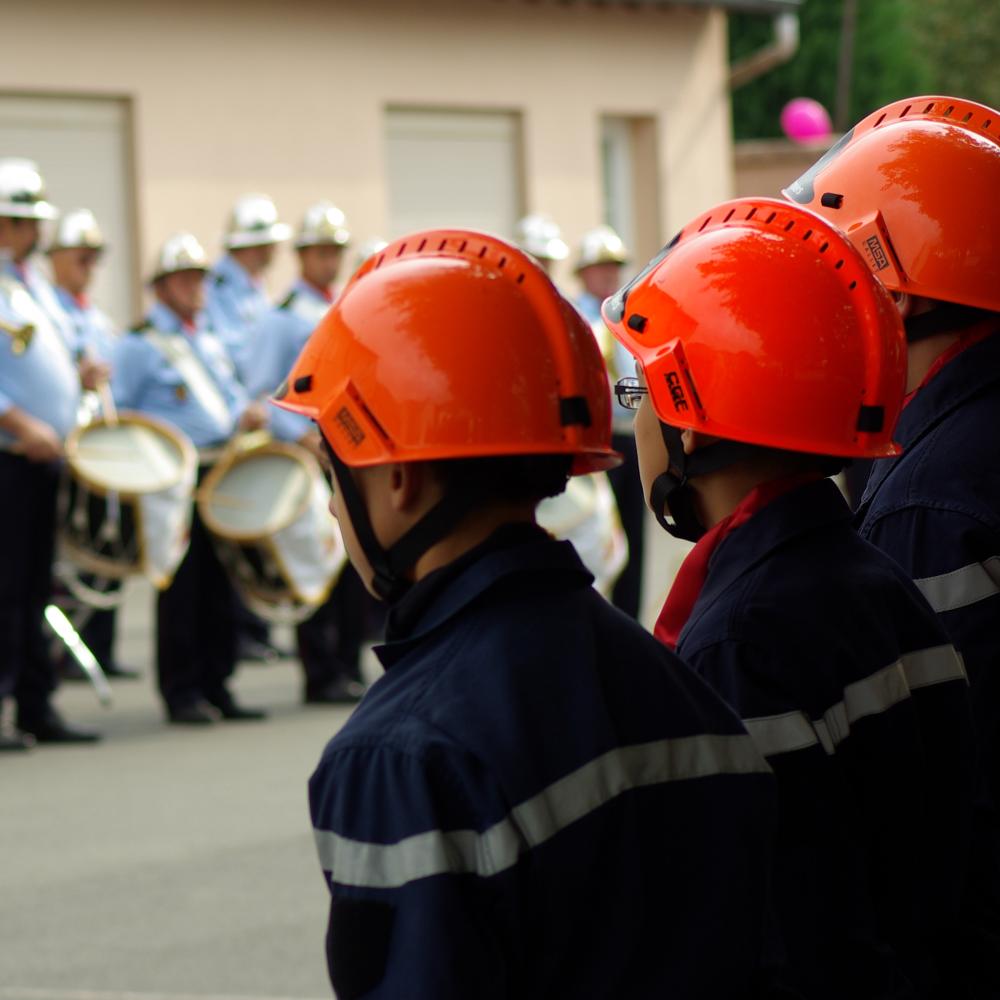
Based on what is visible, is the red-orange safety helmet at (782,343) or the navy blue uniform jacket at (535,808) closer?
the navy blue uniform jacket at (535,808)

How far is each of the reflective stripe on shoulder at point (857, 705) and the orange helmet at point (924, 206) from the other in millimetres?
812

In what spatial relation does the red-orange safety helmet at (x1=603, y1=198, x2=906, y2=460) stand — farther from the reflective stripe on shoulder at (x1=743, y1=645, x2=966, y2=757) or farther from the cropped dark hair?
the cropped dark hair

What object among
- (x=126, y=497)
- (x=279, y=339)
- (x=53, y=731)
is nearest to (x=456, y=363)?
(x=126, y=497)

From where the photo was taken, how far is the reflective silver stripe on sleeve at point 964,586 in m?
2.88

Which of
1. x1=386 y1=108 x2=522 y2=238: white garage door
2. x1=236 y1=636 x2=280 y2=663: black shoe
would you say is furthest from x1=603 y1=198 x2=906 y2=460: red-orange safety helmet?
x1=386 y1=108 x2=522 y2=238: white garage door

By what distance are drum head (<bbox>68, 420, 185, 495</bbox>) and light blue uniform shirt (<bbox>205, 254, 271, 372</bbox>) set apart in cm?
279

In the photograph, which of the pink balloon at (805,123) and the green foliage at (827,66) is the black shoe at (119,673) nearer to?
the pink balloon at (805,123)

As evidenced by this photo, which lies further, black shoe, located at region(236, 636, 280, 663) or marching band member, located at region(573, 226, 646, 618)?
black shoe, located at region(236, 636, 280, 663)

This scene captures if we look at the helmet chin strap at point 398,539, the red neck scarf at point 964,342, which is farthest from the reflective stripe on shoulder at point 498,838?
the red neck scarf at point 964,342

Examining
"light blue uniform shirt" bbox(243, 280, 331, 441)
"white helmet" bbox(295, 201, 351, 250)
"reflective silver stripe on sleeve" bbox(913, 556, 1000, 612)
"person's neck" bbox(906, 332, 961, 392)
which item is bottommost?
"reflective silver stripe on sleeve" bbox(913, 556, 1000, 612)

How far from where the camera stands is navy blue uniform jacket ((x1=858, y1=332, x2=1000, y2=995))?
2.89 metres

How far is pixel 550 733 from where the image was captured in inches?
75.2

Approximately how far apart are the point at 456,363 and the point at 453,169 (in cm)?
1787

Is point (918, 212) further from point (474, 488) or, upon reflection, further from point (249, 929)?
point (249, 929)
